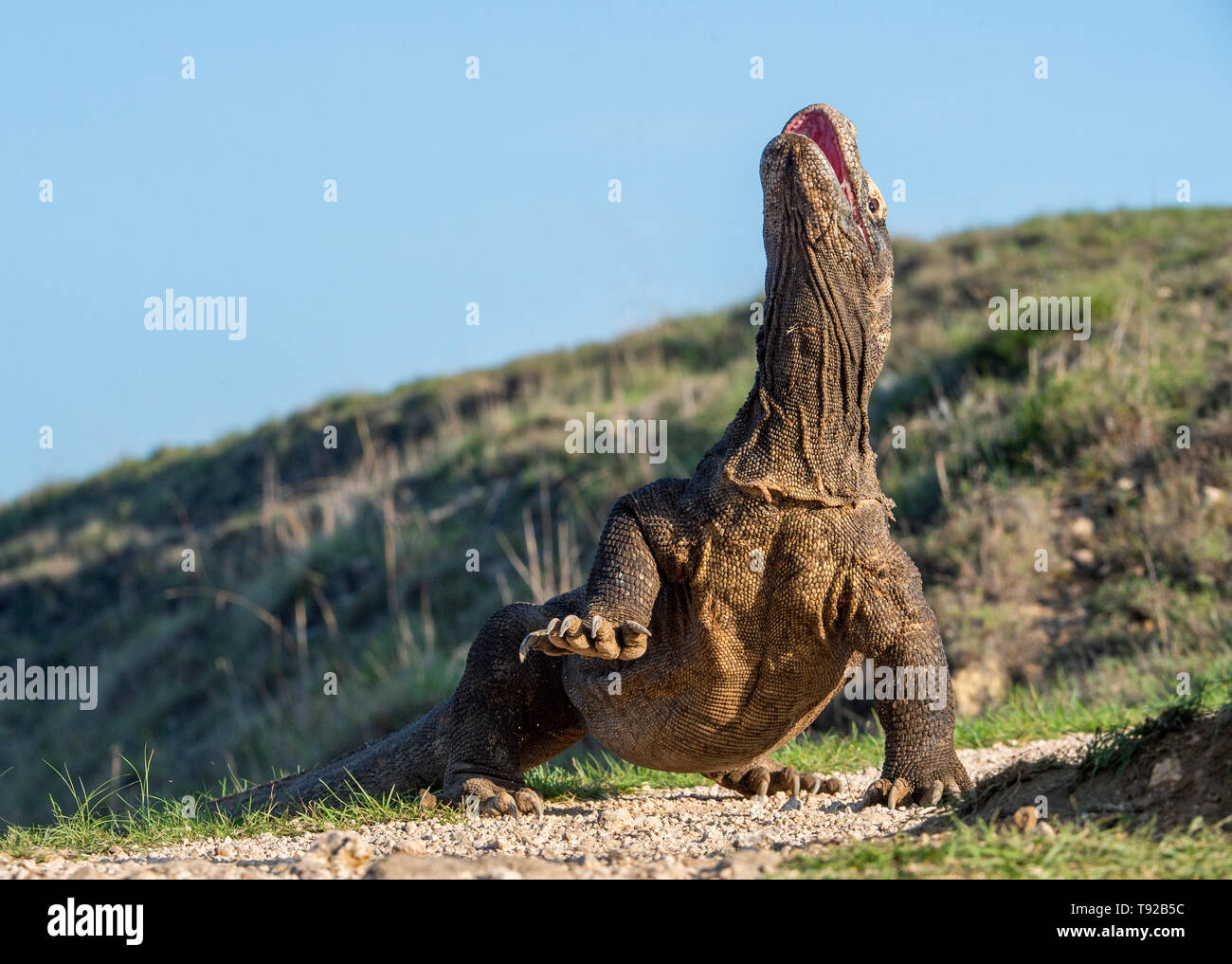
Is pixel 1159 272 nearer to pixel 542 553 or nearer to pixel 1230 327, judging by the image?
pixel 1230 327

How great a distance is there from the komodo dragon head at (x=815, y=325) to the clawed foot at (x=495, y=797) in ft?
5.32

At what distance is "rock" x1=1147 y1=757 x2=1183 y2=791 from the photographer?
12.9ft

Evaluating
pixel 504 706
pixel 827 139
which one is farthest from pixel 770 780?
pixel 827 139

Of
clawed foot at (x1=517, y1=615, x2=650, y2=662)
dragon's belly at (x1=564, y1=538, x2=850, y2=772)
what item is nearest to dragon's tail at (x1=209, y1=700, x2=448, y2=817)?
dragon's belly at (x1=564, y1=538, x2=850, y2=772)

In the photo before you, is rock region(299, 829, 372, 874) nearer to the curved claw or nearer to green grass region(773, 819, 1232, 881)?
green grass region(773, 819, 1232, 881)

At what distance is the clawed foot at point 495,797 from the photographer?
5.39m

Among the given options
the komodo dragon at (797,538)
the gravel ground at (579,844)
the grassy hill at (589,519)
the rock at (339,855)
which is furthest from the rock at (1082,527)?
the rock at (339,855)

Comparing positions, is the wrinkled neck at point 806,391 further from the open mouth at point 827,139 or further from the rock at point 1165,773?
the rock at point 1165,773

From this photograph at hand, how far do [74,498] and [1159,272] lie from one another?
89.2ft

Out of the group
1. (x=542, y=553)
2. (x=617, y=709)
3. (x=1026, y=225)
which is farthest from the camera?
(x=1026, y=225)

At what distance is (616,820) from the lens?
5.01 m

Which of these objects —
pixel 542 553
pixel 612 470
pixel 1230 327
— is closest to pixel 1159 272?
pixel 1230 327

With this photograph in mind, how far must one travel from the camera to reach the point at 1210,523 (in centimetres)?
1066

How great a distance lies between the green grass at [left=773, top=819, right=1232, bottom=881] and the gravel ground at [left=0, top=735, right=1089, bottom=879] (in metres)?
0.19
